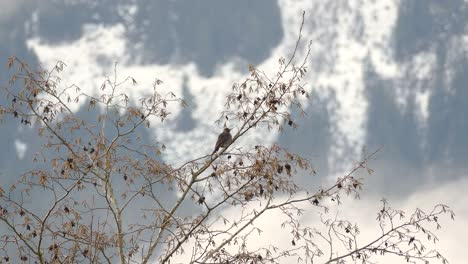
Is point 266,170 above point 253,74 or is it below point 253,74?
below

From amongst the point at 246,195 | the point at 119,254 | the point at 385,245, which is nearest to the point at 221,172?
the point at 246,195

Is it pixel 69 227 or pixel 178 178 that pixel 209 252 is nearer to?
pixel 178 178

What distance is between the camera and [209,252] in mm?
13227

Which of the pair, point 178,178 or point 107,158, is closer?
point 178,178

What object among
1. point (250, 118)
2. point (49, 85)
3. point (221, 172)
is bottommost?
point (221, 172)

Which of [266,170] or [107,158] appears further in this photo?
[107,158]

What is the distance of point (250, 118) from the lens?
1327 cm

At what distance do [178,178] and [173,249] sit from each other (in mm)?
1365

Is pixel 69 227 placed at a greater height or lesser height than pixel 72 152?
lesser

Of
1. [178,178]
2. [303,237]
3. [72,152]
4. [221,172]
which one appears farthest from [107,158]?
[303,237]

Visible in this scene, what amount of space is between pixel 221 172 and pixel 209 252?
1.56 m

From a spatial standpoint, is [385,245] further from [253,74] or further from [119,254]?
[119,254]

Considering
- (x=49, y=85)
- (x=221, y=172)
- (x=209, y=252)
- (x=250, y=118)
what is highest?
(x=49, y=85)

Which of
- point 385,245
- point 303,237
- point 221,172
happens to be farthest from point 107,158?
point 385,245
